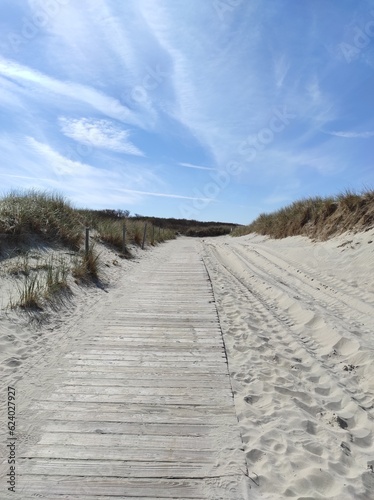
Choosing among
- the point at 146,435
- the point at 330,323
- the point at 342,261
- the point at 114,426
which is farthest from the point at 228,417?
the point at 342,261

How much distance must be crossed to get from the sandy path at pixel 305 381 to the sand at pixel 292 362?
10 millimetres

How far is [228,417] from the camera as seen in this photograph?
3.07 meters

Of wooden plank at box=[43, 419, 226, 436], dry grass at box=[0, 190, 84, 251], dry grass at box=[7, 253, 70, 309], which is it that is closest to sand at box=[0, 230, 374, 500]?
dry grass at box=[7, 253, 70, 309]

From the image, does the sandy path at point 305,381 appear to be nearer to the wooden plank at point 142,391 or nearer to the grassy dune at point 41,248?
the wooden plank at point 142,391

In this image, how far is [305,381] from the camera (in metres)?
3.91

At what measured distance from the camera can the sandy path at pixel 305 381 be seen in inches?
97.8

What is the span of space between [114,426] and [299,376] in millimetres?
2199

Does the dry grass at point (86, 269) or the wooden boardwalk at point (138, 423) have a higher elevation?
the dry grass at point (86, 269)

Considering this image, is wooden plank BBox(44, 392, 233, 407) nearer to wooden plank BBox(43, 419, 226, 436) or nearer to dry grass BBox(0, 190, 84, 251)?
wooden plank BBox(43, 419, 226, 436)

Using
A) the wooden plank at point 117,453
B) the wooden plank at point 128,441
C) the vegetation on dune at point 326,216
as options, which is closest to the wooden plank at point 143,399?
the wooden plank at point 128,441

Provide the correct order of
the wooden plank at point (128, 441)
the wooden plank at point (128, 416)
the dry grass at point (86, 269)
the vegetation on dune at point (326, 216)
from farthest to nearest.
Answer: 1. the vegetation on dune at point (326, 216)
2. the dry grass at point (86, 269)
3. the wooden plank at point (128, 416)
4. the wooden plank at point (128, 441)

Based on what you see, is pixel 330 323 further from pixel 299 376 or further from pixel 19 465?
pixel 19 465

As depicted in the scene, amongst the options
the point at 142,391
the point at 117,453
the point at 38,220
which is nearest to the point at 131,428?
the point at 117,453

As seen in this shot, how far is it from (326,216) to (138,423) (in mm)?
13395
